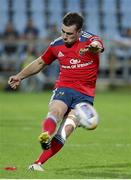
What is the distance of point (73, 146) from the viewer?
44.6 ft

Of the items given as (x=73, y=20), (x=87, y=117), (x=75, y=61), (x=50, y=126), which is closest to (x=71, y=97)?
(x=75, y=61)

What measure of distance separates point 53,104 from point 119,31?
23397 mm

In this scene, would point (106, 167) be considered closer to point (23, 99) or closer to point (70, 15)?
point (70, 15)

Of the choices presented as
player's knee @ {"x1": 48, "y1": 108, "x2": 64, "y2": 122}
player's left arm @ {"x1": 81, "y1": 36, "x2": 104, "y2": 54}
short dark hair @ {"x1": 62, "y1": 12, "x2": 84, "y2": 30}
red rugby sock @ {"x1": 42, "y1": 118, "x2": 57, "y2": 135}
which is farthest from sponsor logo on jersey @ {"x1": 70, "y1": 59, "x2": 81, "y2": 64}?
red rugby sock @ {"x1": 42, "y1": 118, "x2": 57, "y2": 135}

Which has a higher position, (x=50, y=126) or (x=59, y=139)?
(x=50, y=126)

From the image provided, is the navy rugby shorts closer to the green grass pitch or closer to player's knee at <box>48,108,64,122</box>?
player's knee at <box>48,108,64,122</box>

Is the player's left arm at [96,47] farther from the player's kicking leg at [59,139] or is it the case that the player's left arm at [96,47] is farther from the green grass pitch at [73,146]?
the green grass pitch at [73,146]

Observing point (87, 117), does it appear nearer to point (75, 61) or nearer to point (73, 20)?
point (75, 61)

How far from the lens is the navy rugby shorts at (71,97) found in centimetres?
1012

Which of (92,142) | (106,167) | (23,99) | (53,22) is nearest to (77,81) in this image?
(106,167)

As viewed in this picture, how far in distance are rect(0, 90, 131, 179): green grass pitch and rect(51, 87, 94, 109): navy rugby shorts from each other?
0.89 m

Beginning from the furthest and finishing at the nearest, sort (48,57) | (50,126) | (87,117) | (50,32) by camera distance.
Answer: (50,32) < (48,57) < (50,126) < (87,117)

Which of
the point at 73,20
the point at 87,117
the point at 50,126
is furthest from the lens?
the point at 73,20

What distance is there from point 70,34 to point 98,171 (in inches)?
71.4
